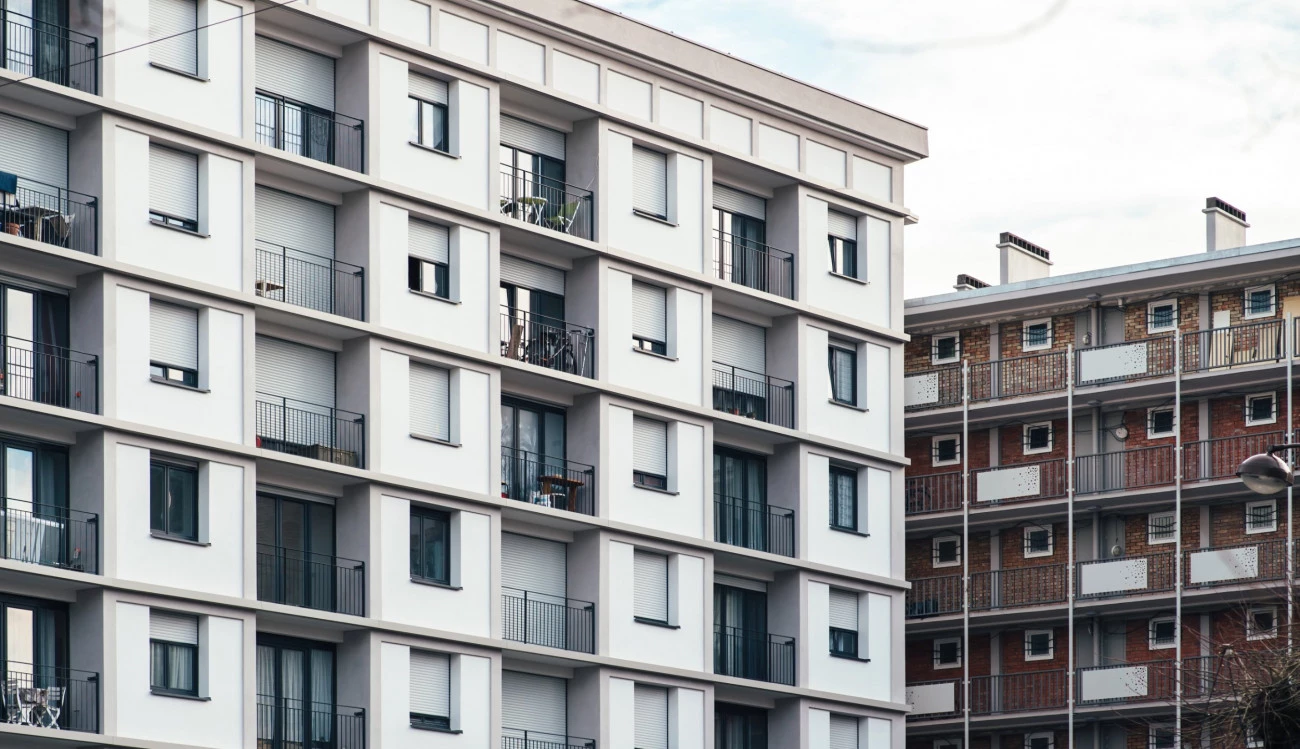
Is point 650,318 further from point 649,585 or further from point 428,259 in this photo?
point 428,259

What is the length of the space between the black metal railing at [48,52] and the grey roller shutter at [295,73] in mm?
3992

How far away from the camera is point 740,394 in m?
61.2

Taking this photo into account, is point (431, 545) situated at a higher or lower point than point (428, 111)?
lower

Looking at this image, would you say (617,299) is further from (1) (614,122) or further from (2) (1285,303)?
(2) (1285,303)

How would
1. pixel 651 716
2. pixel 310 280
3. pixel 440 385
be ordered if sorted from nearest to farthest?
pixel 310 280, pixel 440 385, pixel 651 716

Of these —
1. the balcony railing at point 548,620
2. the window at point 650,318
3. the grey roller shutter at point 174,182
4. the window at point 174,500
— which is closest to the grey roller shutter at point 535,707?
the balcony railing at point 548,620

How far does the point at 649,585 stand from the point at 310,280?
407 inches

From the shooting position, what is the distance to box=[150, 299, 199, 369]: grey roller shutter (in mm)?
48875

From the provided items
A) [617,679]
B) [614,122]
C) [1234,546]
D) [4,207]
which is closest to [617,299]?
[614,122]

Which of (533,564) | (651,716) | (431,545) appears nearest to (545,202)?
(533,564)

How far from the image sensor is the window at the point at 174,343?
1924 inches

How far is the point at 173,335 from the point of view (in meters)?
49.2

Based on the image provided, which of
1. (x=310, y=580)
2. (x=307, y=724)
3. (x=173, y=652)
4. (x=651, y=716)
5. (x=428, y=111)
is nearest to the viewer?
(x=173, y=652)

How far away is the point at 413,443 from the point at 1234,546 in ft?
81.8
